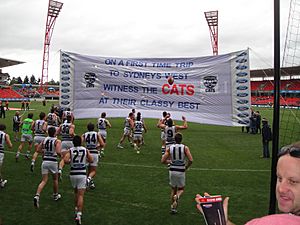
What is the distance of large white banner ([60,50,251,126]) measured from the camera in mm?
15984

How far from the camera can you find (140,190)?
876cm

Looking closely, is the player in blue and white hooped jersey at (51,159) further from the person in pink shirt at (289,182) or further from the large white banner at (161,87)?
the large white banner at (161,87)

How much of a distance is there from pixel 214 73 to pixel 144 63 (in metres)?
3.80

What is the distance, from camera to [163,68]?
16328mm

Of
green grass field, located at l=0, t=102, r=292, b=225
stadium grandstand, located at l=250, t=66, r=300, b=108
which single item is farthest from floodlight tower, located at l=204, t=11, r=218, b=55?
green grass field, located at l=0, t=102, r=292, b=225

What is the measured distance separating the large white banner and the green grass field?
2591 mm

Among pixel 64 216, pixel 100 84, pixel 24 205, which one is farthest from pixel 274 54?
pixel 100 84

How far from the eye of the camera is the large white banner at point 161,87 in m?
16.0

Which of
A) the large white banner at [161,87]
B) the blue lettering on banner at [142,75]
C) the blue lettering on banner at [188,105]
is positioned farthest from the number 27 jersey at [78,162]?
the blue lettering on banner at [142,75]

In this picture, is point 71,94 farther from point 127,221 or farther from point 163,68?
point 127,221

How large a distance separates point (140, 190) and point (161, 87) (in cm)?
832

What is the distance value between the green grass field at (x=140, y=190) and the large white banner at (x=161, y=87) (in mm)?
2591

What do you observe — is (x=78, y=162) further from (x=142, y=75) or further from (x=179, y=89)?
(x=142, y=75)

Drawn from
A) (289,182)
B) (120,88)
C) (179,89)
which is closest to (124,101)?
(120,88)
